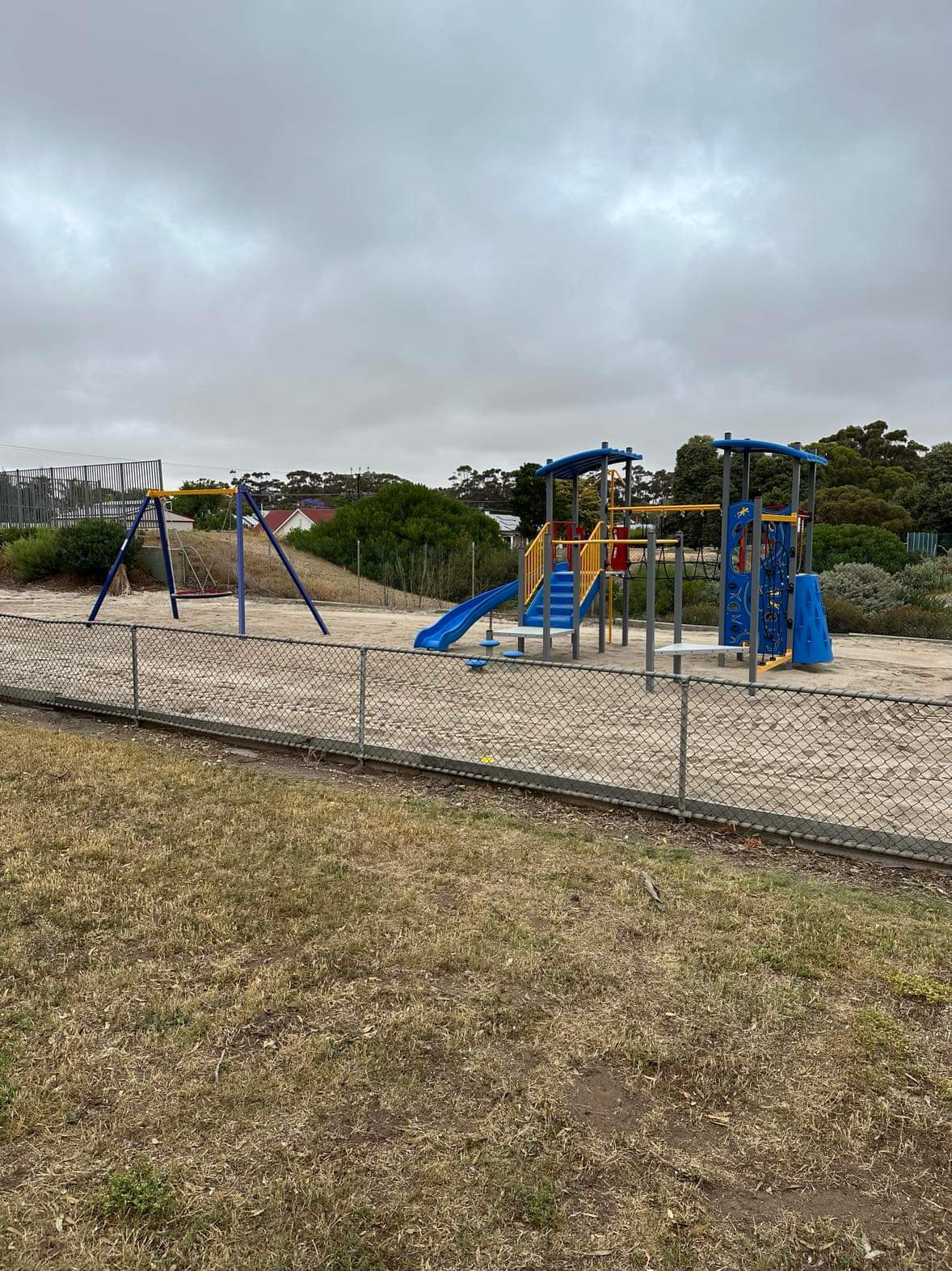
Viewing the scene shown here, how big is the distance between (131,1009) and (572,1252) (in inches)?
68.3

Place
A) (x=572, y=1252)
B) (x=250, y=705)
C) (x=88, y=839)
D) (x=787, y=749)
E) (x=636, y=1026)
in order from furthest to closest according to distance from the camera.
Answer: (x=250, y=705) < (x=787, y=749) < (x=88, y=839) < (x=636, y=1026) < (x=572, y=1252)

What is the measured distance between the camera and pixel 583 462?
39.4 ft

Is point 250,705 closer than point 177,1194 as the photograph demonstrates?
No

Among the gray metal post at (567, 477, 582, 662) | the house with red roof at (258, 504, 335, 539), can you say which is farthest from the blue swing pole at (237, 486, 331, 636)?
the house with red roof at (258, 504, 335, 539)

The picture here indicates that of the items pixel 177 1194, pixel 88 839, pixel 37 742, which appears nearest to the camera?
pixel 177 1194

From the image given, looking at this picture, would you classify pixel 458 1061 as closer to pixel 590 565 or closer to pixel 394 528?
pixel 590 565

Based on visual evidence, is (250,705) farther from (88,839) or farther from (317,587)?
(317,587)

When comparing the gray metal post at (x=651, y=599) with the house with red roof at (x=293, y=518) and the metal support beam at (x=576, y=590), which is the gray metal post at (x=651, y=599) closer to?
the metal support beam at (x=576, y=590)

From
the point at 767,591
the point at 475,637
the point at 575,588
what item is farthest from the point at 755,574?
the point at 475,637

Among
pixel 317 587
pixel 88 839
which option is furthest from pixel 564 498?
pixel 88 839

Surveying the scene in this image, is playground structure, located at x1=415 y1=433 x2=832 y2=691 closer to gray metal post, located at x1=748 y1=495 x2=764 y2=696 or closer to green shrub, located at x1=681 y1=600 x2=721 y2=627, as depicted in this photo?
gray metal post, located at x1=748 y1=495 x2=764 y2=696

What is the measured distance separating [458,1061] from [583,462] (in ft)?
33.3

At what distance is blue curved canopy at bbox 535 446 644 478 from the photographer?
1153 centimetres

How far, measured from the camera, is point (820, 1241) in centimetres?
205
